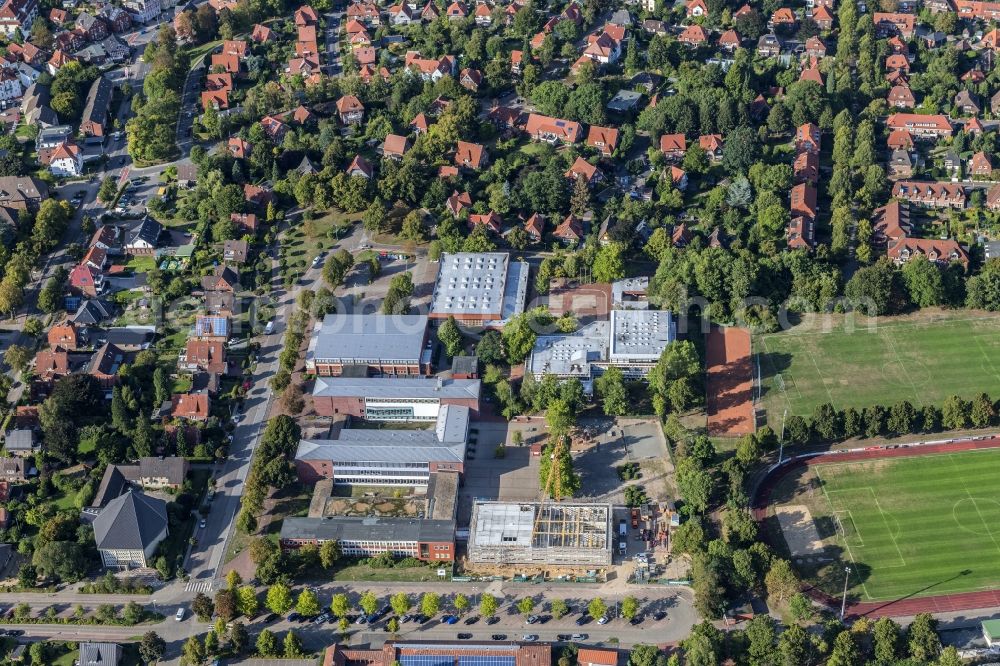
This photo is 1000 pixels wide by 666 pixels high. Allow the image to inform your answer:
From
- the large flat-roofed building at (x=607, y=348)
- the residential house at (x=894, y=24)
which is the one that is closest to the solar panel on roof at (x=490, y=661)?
the large flat-roofed building at (x=607, y=348)

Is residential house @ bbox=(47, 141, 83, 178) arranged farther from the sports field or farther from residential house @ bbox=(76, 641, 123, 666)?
the sports field

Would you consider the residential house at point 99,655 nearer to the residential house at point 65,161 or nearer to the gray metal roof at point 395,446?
the gray metal roof at point 395,446

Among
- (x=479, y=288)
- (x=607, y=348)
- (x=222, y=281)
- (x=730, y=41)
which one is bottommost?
(x=607, y=348)

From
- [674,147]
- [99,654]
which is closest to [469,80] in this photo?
[674,147]

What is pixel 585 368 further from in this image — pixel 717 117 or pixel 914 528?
pixel 717 117

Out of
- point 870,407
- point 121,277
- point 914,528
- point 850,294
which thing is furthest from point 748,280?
point 121,277

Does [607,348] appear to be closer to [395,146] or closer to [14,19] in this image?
[395,146]

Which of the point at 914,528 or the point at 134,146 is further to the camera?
the point at 134,146
